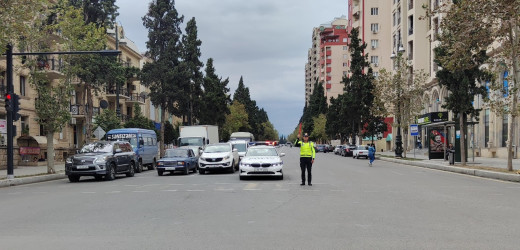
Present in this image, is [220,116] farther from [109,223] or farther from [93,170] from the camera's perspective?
[109,223]

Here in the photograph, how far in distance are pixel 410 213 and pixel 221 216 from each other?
3.92m

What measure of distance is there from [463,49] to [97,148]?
55.8 feet

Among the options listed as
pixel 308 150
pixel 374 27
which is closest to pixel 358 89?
pixel 374 27

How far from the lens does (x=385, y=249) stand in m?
6.55

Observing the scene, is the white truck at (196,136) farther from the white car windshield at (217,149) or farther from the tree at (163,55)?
the tree at (163,55)

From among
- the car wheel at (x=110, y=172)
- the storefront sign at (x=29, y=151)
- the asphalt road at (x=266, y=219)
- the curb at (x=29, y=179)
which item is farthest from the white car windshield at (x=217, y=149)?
the storefront sign at (x=29, y=151)

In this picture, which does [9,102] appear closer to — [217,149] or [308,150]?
[217,149]

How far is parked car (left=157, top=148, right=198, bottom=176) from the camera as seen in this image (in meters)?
23.6

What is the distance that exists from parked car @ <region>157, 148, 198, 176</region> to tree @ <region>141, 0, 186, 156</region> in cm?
2502

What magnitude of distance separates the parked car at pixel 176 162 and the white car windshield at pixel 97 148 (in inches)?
112

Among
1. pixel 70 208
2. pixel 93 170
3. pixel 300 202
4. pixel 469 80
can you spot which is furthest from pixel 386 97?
pixel 70 208

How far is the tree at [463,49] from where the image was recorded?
66.4 feet

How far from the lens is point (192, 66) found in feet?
176

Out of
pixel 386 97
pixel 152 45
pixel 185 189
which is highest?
pixel 152 45
